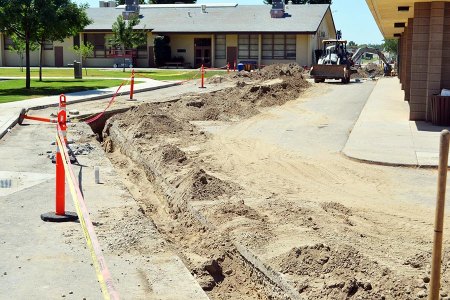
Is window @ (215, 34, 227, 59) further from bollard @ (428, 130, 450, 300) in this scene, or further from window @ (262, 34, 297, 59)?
bollard @ (428, 130, 450, 300)

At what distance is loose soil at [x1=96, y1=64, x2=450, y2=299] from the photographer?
7.50m

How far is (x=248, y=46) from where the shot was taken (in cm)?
6644

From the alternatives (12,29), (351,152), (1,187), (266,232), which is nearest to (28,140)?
(1,187)

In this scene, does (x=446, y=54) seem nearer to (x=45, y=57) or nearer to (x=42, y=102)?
(x=42, y=102)

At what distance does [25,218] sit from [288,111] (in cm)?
1731

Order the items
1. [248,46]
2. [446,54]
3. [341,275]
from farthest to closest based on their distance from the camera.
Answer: [248,46] < [446,54] < [341,275]

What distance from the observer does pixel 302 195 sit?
1201 centimetres

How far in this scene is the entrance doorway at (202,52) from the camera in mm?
68375

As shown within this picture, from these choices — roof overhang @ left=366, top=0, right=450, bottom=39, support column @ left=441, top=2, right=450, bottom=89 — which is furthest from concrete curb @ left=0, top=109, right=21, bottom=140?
A: support column @ left=441, top=2, right=450, bottom=89

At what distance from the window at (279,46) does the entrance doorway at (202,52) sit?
554 centimetres

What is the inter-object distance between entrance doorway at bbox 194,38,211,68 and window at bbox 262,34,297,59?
554 cm

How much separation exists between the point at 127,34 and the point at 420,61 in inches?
1644

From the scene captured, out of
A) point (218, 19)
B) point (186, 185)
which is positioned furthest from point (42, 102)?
point (218, 19)

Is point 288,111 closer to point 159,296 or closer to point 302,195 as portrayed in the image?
point 302,195
